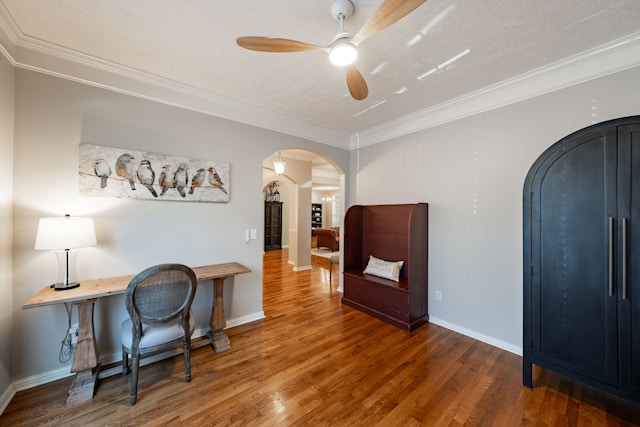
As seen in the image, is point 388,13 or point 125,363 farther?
point 125,363

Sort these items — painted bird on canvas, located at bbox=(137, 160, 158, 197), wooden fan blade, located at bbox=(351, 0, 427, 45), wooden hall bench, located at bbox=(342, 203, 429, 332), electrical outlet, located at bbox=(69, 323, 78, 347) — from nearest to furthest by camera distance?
1. wooden fan blade, located at bbox=(351, 0, 427, 45)
2. electrical outlet, located at bbox=(69, 323, 78, 347)
3. painted bird on canvas, located at bbox=(137, 160, 158, 197)
4. wooden hall bench, located at bbox=(342, 203, 429, 332)

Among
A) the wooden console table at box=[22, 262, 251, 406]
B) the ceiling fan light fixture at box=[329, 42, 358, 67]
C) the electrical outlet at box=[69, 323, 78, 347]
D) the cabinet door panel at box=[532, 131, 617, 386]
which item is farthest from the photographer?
the electrical outlet at box=[69, 323, 78, 347]

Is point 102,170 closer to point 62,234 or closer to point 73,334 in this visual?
point 62,234

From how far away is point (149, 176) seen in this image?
2391 millimetres

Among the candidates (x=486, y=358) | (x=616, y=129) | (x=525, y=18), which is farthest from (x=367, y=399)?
(x=525, y=18)

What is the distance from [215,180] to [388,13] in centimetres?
230

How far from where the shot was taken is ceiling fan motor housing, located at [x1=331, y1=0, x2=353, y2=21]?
150cm

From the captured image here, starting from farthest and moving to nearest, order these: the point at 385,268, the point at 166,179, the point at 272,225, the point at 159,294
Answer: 1. the point at 272,225
2. the point at 385,268
3. the point at 166,179
4. the point at 159,294

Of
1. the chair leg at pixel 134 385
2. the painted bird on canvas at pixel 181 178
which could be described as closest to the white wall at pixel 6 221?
the chair leg at pixel 134 385

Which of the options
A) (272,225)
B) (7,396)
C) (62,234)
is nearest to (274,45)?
(62,234)

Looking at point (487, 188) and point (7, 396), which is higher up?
point (487, 188)

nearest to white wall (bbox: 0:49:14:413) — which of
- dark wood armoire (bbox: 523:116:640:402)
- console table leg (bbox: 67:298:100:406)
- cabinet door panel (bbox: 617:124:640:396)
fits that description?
console table leg (bbox: 67:298:100:406)

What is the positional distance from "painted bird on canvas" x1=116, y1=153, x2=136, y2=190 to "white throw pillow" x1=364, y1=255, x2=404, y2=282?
3036 mm

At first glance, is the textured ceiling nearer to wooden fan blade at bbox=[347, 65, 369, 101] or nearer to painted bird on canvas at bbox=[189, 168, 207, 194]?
wooden fan blade at bbox=[347, 65, 369, 101]
